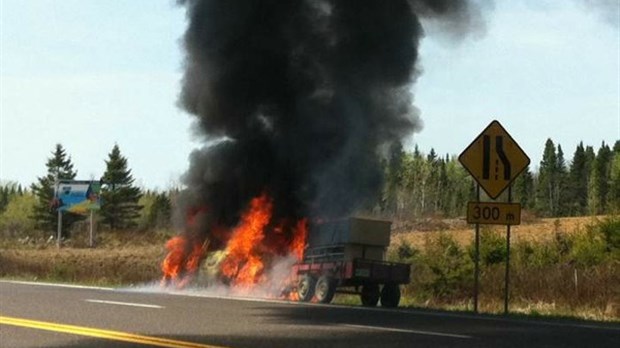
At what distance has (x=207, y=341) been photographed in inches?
484

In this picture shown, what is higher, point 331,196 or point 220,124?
point 220,124

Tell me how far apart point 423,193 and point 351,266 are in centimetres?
10659

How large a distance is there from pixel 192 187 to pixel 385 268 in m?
11.2

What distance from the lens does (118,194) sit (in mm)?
93500

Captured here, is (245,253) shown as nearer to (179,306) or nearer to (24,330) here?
(179,306)

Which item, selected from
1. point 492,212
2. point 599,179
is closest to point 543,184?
point 599,179

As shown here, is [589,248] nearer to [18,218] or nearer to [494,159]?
[494,159]

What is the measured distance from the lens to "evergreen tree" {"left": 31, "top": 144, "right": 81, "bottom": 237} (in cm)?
9075

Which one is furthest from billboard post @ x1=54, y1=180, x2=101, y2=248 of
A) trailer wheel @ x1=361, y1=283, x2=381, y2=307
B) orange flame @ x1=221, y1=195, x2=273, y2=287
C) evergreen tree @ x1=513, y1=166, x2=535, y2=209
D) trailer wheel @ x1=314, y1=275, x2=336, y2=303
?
evergreen tree @ x1=513, y1=166, x2=535, y2=209

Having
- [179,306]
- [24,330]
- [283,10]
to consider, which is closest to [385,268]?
[179,306]

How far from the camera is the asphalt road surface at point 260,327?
→ 489 inches

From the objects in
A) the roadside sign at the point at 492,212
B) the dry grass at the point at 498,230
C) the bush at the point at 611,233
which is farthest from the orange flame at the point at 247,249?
the dry grass at the point at 498,230

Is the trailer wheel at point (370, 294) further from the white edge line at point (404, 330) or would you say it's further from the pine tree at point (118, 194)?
the pine tree at point (118, 194)

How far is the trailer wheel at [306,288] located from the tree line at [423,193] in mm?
49482
